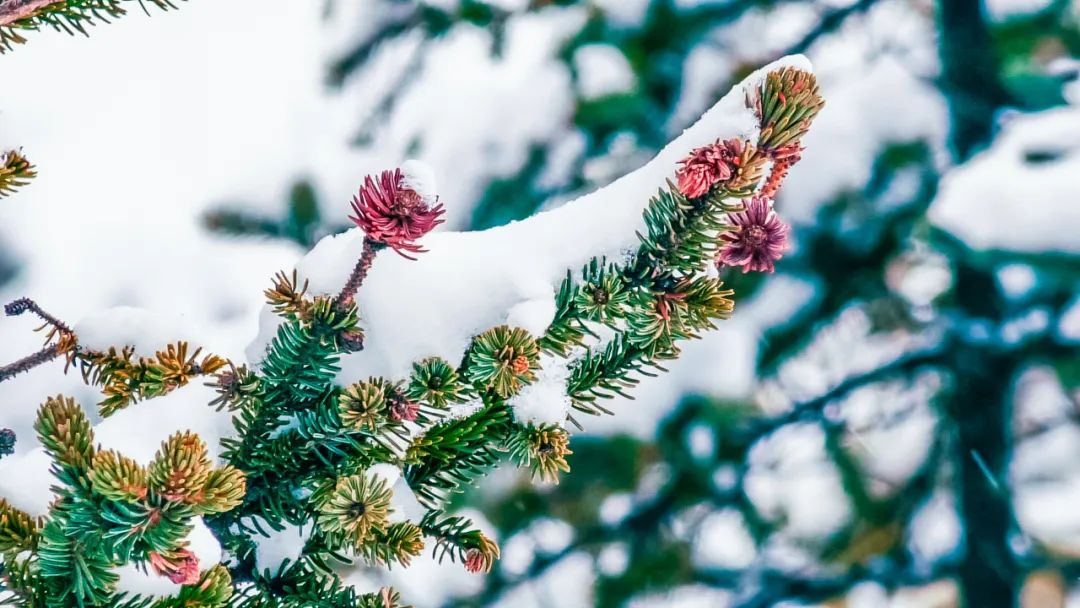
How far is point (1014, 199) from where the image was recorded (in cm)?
195

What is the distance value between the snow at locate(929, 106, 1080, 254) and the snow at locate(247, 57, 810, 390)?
162 cm

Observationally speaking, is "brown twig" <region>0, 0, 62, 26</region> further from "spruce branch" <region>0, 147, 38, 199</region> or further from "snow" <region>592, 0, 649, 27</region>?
"snow" <region>592, 0, 649, 27</region>

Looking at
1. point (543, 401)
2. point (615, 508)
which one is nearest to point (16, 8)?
point (543, 401)

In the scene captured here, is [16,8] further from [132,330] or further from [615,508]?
[615,508]

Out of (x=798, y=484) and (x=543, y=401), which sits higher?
(x=543, y=401)

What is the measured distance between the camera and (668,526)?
2.05 m

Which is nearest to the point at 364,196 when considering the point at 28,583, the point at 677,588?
the point at 28,583

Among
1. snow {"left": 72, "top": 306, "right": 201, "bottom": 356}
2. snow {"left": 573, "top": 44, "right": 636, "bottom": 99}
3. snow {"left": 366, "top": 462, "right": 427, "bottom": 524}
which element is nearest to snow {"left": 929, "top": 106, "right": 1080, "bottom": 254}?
snow {"left": 573, "top": 44, "right": 636, "bottom": 99}

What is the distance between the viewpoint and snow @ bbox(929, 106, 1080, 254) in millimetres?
1910

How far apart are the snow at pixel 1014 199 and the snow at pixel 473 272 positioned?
162cm

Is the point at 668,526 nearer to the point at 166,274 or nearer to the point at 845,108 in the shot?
the point at 845,108

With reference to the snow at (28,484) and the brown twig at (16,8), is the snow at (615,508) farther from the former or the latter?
the brown twig at (16,8)

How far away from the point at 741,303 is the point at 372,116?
125 centimetres

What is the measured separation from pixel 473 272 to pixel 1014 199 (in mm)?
1923
